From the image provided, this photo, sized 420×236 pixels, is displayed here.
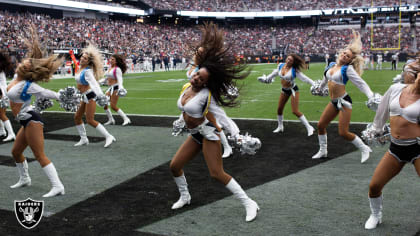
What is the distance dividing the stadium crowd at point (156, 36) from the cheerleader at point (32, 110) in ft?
76.6

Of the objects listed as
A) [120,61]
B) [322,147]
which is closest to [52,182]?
[322,147]

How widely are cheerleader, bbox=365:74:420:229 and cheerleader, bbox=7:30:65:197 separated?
3.96 m

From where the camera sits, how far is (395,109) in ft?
12.5

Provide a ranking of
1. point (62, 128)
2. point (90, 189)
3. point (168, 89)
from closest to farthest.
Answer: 1. point (90, 189)
2. point (62, 128)
3. point (168, 89)

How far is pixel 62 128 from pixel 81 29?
1372 inches

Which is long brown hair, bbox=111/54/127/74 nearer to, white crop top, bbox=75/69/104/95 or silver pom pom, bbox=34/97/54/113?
white crop top, bbox=75/69/104/95

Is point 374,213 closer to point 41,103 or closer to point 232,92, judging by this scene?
point 232,92

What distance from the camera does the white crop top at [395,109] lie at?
3.67 m

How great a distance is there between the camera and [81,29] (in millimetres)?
42281

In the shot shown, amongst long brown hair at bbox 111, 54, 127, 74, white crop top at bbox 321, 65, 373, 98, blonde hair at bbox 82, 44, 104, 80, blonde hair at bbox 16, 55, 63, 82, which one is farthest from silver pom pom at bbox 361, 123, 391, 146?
long brown hair at bbox 111, 54, 127, 74

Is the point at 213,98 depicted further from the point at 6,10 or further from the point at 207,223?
the point at 6,10

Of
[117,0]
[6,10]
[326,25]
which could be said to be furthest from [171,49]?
[326,25]

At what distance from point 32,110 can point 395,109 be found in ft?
14.6

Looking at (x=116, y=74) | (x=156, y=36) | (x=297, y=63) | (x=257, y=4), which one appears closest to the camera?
(x=297, y=63)
